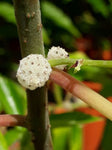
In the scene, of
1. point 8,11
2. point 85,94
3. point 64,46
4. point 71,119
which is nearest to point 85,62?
point 85,94

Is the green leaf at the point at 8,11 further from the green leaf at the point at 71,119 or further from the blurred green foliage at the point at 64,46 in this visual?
the green leaf at the point at 71,119

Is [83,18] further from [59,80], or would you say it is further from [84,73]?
[59,80]

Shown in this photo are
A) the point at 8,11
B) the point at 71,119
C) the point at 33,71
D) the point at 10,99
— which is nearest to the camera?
the point at 33,71

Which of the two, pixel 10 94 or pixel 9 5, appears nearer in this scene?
pixel 10 94

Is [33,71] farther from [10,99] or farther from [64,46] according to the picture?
[64,46]

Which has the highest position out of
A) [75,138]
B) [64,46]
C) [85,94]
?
[85,94]

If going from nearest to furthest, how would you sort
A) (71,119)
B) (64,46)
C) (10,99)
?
1. (71,119)
2. (10,99)
3. (64,46)

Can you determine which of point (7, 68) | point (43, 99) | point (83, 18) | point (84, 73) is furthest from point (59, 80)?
point (83, 18)
